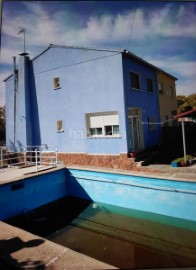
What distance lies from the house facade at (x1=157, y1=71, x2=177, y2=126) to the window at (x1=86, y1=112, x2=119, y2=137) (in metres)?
3.83

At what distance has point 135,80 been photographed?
879 cm

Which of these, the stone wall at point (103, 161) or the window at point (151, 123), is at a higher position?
the window at point (151, 123)

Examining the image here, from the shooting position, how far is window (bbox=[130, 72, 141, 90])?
854 cm

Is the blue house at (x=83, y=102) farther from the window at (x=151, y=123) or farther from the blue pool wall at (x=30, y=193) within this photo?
the blue pool wall at (x=30, y=193)

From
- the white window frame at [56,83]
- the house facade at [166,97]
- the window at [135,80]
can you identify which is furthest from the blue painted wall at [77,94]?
the house facade at [166,97]

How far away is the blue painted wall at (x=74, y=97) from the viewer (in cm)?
774

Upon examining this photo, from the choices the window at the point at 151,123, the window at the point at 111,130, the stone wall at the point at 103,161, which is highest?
the window at the point at 151,123

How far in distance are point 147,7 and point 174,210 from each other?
4241 mm

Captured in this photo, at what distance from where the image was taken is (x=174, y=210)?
17.8ft

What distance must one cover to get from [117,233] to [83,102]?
4712mm

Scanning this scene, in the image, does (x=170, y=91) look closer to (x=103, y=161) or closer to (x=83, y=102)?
(x=83, y=102)

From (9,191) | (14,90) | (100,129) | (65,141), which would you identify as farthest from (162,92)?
(9,191)

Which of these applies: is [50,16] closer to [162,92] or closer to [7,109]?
[7,109]

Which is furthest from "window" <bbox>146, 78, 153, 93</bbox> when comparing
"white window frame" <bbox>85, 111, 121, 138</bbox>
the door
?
"white window frame" <bbox>85, 111, 121, 138</bbox>
